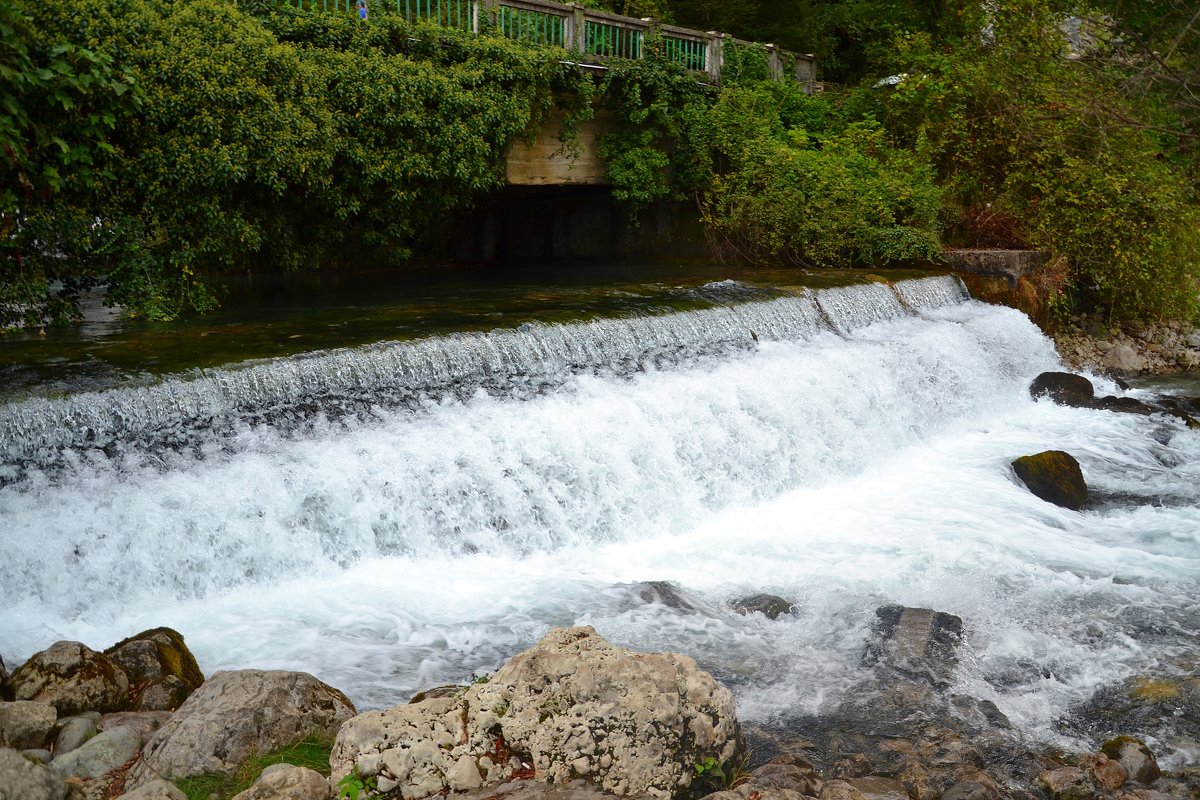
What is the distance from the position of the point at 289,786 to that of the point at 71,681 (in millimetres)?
1687

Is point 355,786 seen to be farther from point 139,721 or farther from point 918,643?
point 918,643

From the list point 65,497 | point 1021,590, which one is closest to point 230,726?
point 65,497

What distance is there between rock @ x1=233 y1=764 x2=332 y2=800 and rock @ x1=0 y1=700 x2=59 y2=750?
1204mm

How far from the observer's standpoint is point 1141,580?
7211mm

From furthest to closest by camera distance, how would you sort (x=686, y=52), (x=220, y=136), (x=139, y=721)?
(x=686, y=52), (x=220, y=136), (x=139, y=721)

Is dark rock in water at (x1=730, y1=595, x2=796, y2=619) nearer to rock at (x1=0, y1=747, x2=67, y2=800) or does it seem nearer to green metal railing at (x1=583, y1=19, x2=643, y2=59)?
rock at (x1=0, y1=747, x2=67, y2=800)

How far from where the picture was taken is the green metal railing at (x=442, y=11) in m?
13.8

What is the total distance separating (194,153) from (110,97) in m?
0.99

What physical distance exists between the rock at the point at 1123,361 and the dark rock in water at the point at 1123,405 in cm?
232

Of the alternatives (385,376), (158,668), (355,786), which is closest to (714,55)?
(385,376)

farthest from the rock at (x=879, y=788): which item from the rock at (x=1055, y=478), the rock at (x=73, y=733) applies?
the rock at (x=1055, y=478)

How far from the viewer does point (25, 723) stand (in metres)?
4.31

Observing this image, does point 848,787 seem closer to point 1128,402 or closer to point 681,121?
point 1128,402

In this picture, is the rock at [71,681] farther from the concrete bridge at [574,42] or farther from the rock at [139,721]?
the concrete bridge at [574,42]
